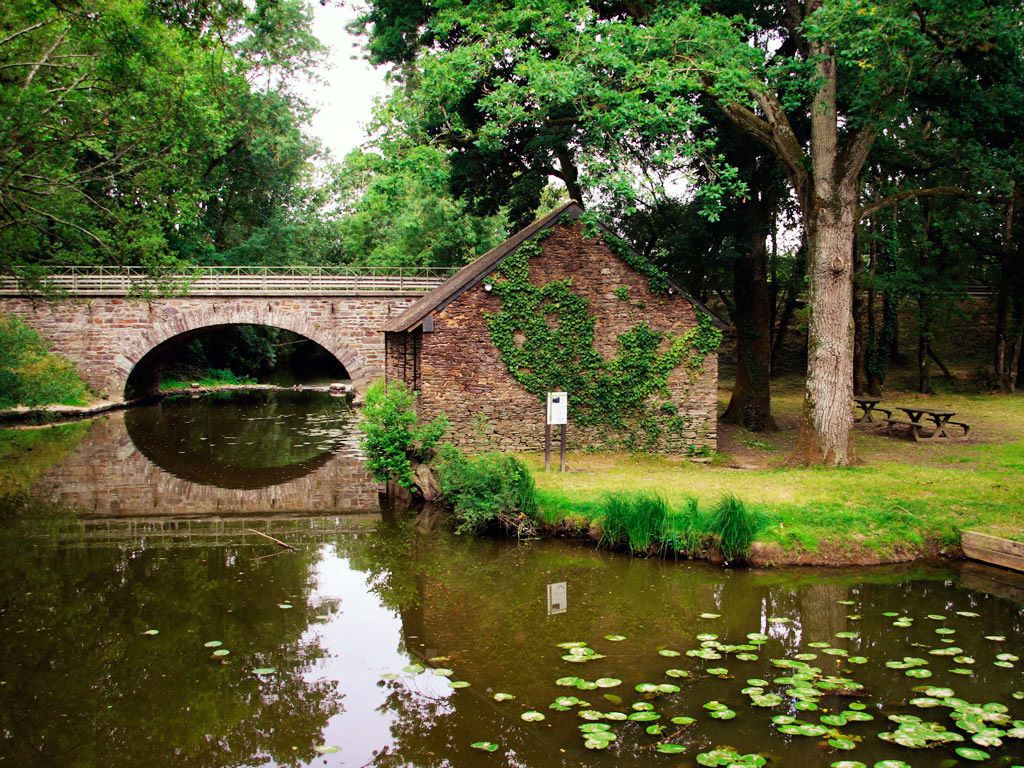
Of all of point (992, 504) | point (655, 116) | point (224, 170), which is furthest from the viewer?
point (224, 170)

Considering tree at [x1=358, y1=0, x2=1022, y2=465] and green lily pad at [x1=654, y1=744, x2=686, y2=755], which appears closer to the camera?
green lily pad at [x1=654, y1=744, x2=686, y2=755]

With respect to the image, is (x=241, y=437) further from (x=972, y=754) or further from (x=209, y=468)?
(x=972, y=754)

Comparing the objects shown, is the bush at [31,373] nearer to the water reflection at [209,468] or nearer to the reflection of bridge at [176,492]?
the water reflection at [209,468]

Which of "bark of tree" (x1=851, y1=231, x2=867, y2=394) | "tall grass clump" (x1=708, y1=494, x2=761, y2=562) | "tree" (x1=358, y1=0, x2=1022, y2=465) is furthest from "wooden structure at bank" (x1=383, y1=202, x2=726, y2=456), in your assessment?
"bark of tree" (x1=851, y1=231, x2=867, y2=394)

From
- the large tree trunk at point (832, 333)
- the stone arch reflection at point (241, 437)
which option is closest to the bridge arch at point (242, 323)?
the stone arch reflection at point (241, 437)

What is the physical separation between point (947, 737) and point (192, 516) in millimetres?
10077

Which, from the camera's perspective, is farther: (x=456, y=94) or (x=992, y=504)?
(x=456, y=94)

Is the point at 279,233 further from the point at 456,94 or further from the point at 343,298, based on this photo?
the point at 456,94

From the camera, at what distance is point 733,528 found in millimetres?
8469

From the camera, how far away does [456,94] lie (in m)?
11.6

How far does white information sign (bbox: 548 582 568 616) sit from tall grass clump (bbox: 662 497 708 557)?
1554 mm

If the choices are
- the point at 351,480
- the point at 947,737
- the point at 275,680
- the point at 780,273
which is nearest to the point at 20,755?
the point at 275,680

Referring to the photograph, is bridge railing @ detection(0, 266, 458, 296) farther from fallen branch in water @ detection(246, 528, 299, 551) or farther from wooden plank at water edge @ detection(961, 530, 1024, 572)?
wooden plank at water edge @ detection(961, 530, 1024, 572)

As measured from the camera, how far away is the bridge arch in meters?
25.2
